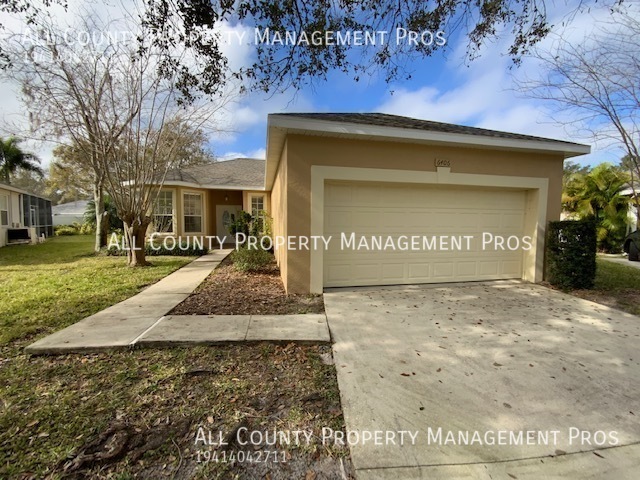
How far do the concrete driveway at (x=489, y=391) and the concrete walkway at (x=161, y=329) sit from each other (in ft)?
1.94

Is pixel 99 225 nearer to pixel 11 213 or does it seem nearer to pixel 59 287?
pixel 11 213

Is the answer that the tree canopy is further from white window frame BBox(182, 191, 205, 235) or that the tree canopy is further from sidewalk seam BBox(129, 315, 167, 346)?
white window frame BBox(182, 191, 205, 235)

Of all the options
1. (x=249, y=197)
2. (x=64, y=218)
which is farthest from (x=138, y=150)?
(x=64, y=218)

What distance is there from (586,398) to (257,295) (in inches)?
188

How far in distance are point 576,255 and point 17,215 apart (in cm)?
2391

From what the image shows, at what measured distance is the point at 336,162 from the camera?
5.74 m

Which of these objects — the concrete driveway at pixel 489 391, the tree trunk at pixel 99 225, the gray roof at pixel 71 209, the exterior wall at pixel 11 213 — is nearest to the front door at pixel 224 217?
the tree trunk at pixel 99 225

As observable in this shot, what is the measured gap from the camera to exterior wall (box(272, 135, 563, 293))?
221 inches

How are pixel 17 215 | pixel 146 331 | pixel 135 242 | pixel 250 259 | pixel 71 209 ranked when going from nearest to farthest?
pixel 146 331
pixel 250 259
pixel 135 242
pixel 17 215
pixel 71 209

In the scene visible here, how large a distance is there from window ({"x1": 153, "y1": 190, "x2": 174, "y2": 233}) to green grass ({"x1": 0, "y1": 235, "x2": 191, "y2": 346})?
2.60 m

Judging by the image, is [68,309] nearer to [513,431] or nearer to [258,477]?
[258,477]

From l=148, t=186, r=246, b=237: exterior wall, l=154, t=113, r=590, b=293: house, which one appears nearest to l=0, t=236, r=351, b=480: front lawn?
l=154, t=113, r=590, b=293: house

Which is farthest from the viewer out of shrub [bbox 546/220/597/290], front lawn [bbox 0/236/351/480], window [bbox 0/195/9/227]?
window [bbox 0/195/9/227]

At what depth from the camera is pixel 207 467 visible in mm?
1903
